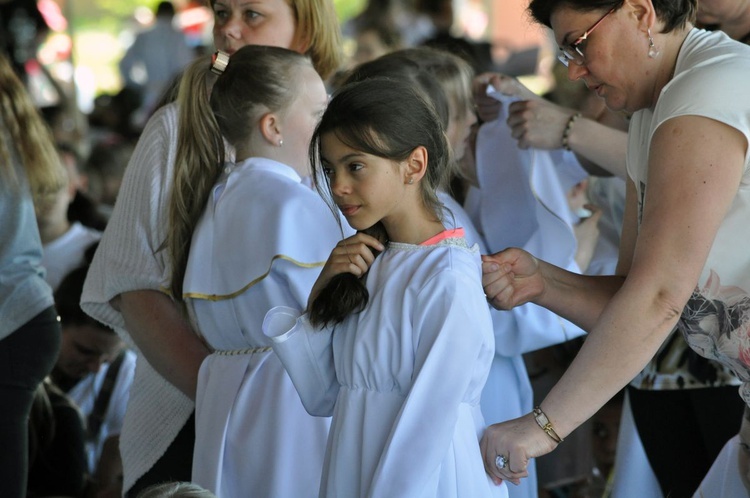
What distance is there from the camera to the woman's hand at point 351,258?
1.98m

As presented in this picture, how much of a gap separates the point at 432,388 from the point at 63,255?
2.97 metres

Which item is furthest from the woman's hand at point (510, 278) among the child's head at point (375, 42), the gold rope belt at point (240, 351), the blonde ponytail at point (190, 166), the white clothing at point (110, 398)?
the child's head at point (375, 42)

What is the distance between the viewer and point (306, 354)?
2039 mm

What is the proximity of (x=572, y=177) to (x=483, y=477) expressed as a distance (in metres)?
1.48

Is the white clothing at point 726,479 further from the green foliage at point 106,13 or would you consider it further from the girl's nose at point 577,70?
the green foliage at point 106,13

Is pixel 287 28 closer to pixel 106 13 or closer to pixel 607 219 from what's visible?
pixel 607 219

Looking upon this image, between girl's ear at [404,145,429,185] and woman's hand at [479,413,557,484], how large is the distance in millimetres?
489

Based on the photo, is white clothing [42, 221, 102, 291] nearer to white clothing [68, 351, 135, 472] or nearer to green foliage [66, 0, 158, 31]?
white clothing [68, 351, 135, 472]

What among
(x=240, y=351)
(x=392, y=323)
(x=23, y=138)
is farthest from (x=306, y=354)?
(x=23, y=138)

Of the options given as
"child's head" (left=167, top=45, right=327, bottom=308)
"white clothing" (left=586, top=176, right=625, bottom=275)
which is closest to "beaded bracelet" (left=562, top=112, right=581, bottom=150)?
"white clothing" (left=586, top=176, right=625, bottom=275)

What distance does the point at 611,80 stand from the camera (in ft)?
6.79

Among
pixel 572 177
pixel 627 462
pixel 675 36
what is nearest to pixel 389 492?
pixel 675 36

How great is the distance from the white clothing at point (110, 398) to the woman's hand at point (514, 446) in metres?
2.38

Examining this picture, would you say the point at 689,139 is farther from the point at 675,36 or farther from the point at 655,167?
the point at 675,36
